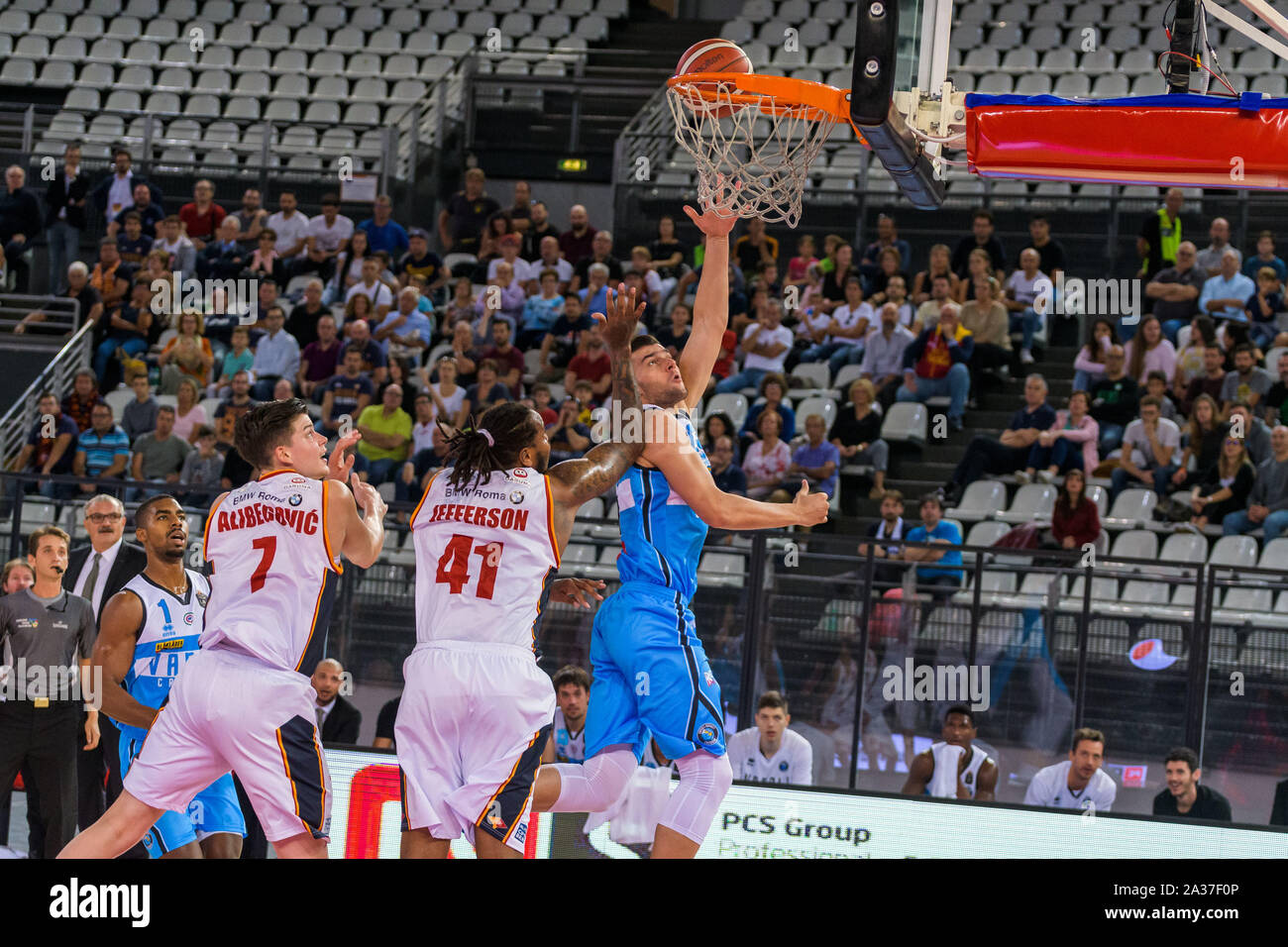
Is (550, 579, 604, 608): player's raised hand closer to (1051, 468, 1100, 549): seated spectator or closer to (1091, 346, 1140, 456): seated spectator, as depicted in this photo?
(1051, 468, 1100, 549): seated spectator

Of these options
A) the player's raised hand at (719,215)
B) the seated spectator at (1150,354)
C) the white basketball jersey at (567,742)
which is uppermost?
the player's raised hand at (719,215)

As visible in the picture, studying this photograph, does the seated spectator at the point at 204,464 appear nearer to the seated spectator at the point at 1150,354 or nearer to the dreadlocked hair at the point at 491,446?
the dreadlocked hair at the point at 491,446

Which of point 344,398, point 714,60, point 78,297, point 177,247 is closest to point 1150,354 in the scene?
point 344,398

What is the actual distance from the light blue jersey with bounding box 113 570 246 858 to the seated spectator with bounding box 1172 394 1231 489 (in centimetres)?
801

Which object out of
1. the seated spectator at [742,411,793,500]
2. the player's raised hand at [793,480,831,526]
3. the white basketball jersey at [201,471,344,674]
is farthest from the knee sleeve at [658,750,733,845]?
the seated spectator at [742,411,793,500]

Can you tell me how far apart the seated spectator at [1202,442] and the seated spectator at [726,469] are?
3.32m

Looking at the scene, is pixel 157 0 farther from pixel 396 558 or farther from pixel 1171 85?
pixel 1171 85

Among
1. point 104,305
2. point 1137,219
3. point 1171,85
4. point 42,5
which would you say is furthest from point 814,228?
point 42,5

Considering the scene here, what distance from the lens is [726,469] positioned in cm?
1205

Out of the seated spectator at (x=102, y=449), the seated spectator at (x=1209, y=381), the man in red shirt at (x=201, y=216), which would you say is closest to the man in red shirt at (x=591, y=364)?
the seated spectator at (x=102, y=449)

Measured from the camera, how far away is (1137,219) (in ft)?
50.3

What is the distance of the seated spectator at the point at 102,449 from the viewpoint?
1342 cm

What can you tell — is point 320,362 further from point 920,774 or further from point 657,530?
point 657,530

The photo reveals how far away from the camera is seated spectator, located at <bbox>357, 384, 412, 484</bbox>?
43.1ft
